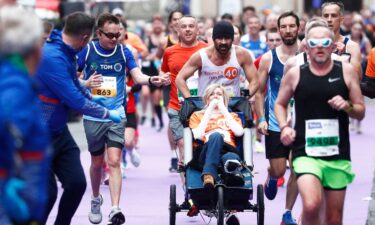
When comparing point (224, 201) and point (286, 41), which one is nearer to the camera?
point (224, 201)

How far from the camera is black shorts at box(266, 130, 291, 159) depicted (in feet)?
39.4

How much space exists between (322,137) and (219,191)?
1804 millimetres

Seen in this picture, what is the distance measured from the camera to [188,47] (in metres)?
14.6

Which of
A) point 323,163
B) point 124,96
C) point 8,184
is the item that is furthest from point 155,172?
point 8,184

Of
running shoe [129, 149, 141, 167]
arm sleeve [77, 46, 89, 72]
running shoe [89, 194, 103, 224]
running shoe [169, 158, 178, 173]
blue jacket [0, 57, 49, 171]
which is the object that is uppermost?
blue jacket [0, 57, 49, 171]

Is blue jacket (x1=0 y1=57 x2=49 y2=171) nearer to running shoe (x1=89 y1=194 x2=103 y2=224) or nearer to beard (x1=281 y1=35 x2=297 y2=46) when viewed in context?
running shoe (x1=89 y1=194 x2=103 y2=224)

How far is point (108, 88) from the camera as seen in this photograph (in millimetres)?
12570

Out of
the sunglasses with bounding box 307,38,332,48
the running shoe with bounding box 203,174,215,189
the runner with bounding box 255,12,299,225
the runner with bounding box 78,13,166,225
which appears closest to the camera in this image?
the sunglasses with bounding box 307,38,332,48

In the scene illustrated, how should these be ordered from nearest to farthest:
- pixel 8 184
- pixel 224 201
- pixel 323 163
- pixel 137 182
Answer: pixel 8 184
pixel 323 163
pixel 224 201
pixel 137 182

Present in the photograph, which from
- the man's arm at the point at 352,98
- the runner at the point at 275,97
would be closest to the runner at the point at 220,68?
the runner at the point at 275,97

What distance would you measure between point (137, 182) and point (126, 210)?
264 cm

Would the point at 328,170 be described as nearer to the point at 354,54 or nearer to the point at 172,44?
the point at 354,54

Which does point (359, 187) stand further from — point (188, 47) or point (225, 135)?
point (225, 135)

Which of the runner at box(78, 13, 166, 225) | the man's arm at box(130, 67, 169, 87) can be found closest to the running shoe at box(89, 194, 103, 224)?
the runner at box(78, 13, 166, 225)
